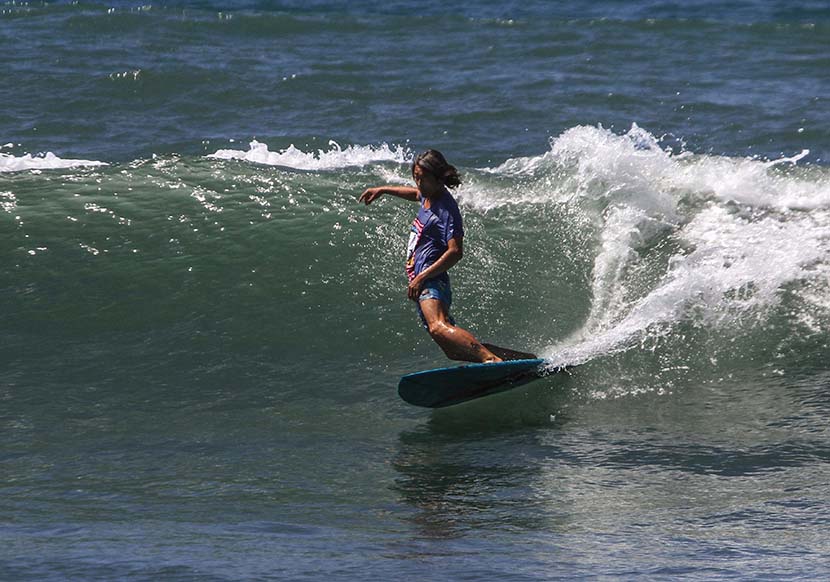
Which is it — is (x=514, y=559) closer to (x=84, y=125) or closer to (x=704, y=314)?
(x=704, y=314)

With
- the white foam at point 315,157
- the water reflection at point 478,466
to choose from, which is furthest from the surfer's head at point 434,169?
the white foam at point 315,157

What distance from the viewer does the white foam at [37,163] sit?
12.8 metres

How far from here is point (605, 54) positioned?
18797 mm

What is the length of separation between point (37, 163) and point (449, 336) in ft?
22.9

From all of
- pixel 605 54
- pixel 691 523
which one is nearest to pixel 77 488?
pixel 691 523

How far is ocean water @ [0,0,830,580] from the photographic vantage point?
591 centimetres

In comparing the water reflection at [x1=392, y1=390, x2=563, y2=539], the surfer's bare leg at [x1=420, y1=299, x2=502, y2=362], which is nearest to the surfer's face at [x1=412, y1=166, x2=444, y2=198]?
the surfer's bare leg at [x1=420, y1=299, x2=502, y2=362]

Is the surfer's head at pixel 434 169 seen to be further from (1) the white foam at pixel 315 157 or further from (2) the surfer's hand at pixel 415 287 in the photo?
(1) the white foam at pixel 315 157

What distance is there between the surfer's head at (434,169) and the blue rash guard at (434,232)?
0.10m

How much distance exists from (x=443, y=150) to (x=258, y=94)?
3405 millimetres

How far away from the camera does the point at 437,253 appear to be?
775 centimetres

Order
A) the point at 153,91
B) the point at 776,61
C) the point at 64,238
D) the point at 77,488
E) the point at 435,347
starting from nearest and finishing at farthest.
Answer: the point at 77,488
the point at 435,347
the point at 64,238
the point at 153,91
the point at 776,61

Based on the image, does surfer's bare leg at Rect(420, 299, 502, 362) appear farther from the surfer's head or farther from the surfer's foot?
the surfer's head

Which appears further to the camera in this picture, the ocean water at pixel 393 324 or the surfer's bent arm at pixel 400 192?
the surfer's bent arm at pixel 400 192
